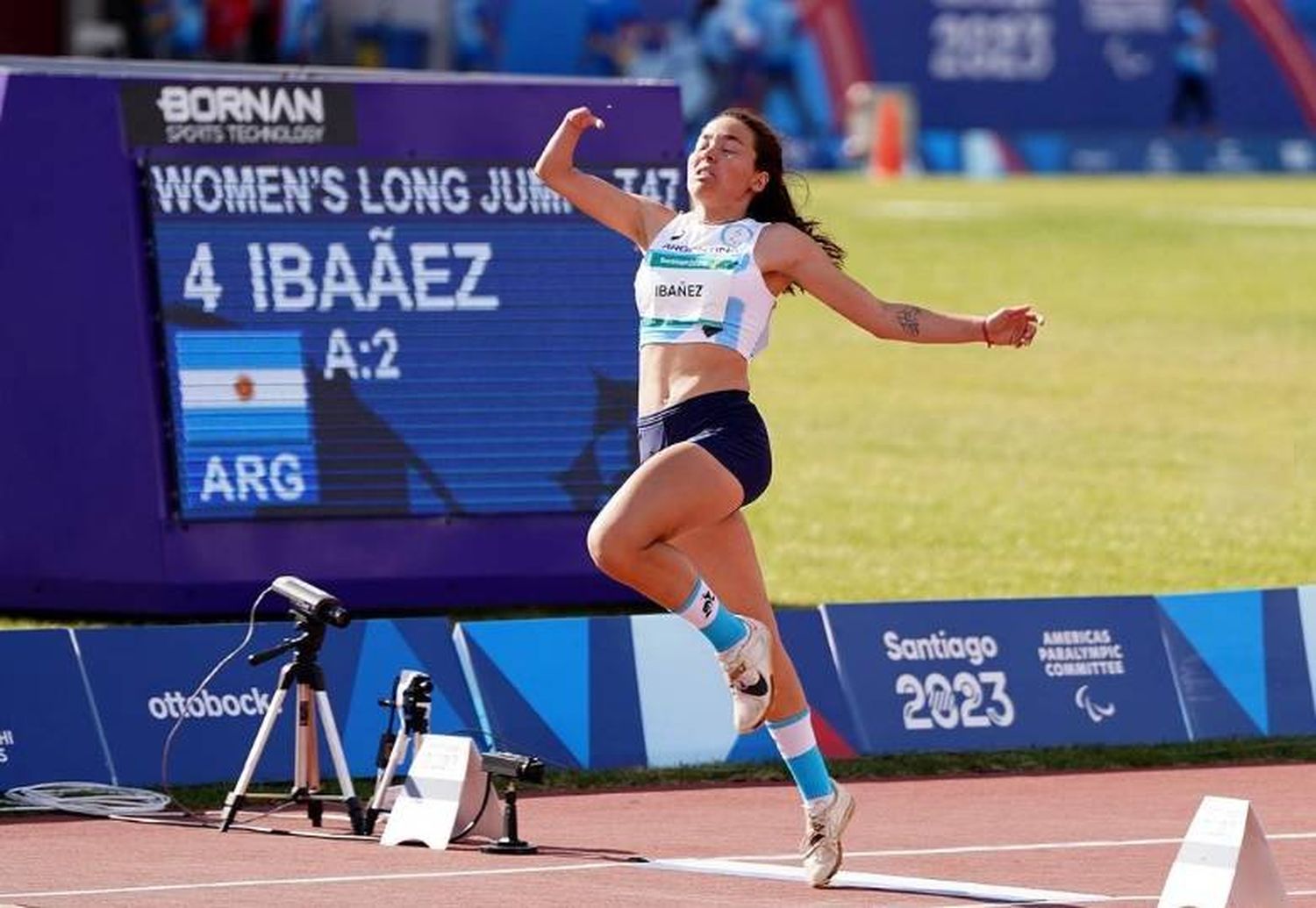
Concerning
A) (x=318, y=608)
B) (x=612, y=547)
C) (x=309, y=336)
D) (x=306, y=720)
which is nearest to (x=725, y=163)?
(x=612, y=547)

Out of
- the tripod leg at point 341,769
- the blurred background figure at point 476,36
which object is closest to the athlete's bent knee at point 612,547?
the tripod leg at point 341,769

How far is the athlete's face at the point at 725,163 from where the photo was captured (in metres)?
10.3

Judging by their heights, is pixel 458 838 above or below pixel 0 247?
below

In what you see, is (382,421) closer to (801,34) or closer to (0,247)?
(0,247)

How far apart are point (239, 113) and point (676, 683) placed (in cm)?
385

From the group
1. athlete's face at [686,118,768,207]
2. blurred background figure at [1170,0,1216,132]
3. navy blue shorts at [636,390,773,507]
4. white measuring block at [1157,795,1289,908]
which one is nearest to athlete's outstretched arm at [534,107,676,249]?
athlete's face at [686,118,768,207]

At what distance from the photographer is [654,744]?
503 inches

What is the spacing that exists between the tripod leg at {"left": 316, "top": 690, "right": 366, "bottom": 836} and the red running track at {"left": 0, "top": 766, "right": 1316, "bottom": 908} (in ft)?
0.47

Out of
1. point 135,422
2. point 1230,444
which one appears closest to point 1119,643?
point 135,422

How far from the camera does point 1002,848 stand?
1099 cm

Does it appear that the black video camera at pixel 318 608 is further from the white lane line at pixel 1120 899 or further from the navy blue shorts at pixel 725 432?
the white lane line at pixel 1120 899

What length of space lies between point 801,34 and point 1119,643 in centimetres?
4052

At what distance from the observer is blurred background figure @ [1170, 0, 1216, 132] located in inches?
2243

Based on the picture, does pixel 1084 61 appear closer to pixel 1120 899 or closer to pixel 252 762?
pixel 252 762
